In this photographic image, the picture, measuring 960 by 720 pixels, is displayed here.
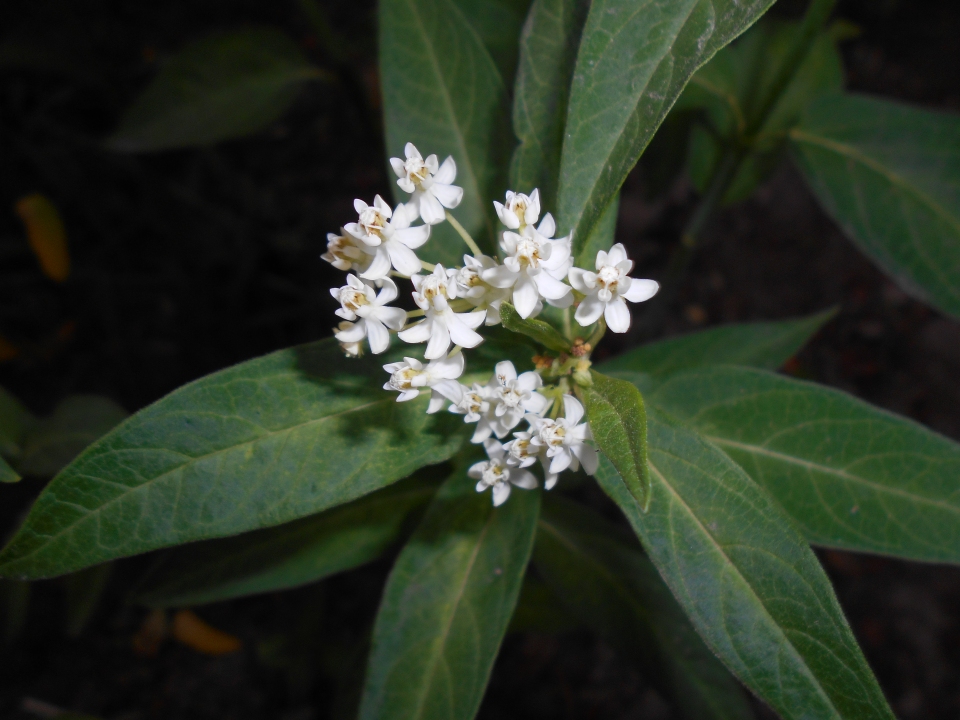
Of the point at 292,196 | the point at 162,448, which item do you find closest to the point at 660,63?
the point at 162,448

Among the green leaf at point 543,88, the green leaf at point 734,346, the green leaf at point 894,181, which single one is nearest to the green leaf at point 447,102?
the green leaf at point 543,88

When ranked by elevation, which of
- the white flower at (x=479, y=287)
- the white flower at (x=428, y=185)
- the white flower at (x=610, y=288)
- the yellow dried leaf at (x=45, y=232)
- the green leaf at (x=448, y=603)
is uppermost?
the yellow dried leaf at (x=45, y=232)

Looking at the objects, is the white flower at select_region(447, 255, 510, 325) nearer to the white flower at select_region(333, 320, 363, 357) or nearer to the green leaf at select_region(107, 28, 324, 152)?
the white flower at select_region(333, 320, 363, 357)

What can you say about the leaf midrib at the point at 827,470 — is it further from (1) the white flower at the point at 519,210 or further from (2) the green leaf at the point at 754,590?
(1) the white flower at the point at 519,210

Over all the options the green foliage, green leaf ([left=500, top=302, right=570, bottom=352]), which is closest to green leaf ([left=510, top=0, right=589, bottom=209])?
green leaf ([left=500, top=302, right=570, bottom=352])

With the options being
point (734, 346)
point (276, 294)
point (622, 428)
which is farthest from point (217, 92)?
point (622, 428)

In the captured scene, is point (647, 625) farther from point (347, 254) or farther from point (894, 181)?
point (894, 181)

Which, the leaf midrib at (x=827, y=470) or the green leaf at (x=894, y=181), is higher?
the green leaf at (x=894, y=181)
